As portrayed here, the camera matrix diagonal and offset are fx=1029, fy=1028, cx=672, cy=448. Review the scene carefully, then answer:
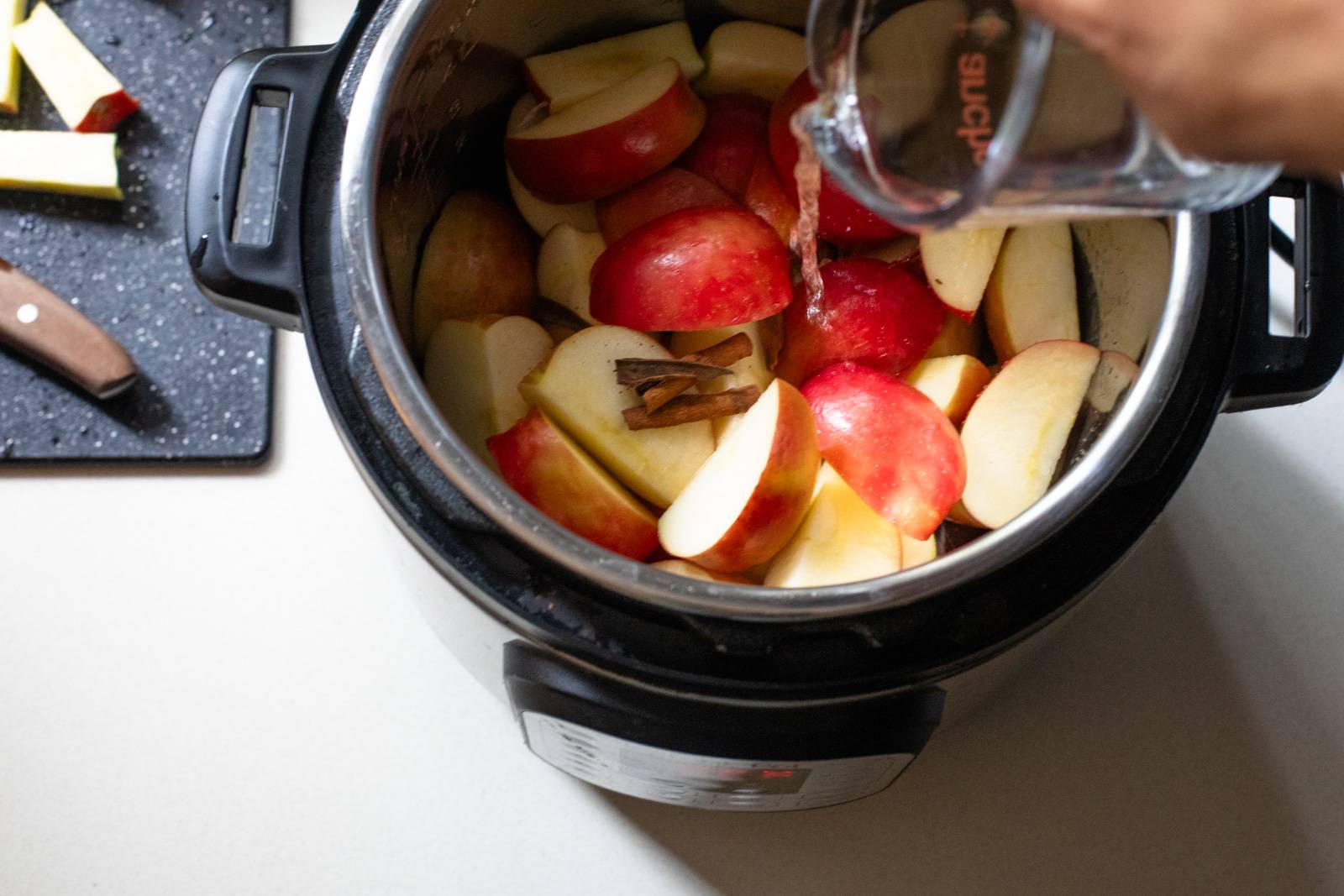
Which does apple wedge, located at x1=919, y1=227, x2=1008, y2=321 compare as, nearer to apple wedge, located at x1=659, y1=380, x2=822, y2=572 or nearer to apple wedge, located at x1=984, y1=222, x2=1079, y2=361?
apple wedge, located at x1=984, y1=222, x2=1079, y2=361

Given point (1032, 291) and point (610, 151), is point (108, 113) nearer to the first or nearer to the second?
point (610, 151)

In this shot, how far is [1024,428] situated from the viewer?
613mm

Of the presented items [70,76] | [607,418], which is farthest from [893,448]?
[70,76]

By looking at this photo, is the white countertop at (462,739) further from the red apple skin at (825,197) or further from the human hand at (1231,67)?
the human hand at (1231,67)

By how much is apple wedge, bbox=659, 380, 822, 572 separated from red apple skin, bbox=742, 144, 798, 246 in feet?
0.54

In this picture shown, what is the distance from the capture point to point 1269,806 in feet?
2.58

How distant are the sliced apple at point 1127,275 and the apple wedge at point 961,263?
0.06m

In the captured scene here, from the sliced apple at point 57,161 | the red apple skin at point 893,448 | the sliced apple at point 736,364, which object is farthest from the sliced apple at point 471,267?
the sliced apple at point 57,161

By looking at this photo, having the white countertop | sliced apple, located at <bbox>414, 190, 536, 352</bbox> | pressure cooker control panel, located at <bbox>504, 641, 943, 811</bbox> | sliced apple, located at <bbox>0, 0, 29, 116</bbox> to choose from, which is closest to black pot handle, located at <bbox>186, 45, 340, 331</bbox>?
sliced apple, located at <bbox>414, 190, 536, 352</bbox>

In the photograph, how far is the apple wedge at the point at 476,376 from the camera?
2.05 ft

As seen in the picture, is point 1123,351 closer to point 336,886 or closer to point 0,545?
point 336,886

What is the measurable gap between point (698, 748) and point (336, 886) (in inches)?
15.8

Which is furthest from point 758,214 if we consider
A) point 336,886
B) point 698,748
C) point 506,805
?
→ point 336,886

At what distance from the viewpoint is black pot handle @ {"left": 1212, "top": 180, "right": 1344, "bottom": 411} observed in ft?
1.81
